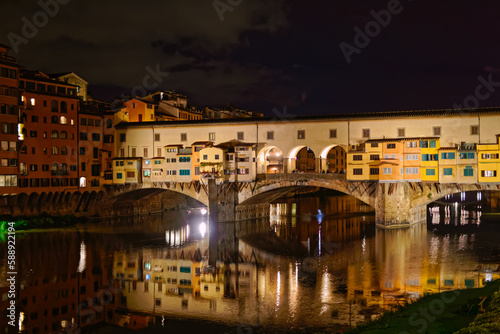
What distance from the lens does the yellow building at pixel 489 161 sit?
37.4 meters

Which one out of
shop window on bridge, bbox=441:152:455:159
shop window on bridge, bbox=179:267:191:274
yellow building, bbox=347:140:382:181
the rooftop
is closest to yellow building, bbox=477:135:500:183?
shop window on bridge, bbox=441:152:455:159

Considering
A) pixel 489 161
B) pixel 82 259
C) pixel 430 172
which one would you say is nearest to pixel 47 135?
pixel 82 259

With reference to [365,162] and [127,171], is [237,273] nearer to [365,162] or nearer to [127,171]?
[365,162]

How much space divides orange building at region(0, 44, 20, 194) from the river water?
18.8ft

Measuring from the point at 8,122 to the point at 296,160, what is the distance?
5075 centimetres

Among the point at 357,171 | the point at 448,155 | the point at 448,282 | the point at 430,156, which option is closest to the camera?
the point at 448,282

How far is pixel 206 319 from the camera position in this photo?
18.4m

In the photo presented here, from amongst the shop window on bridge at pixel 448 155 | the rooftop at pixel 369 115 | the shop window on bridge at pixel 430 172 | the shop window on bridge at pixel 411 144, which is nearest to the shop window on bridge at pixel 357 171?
the shop window on bridge at pixel 411 144

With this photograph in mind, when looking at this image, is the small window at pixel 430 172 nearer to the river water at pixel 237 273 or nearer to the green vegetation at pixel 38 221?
the river water at pixel 237 273

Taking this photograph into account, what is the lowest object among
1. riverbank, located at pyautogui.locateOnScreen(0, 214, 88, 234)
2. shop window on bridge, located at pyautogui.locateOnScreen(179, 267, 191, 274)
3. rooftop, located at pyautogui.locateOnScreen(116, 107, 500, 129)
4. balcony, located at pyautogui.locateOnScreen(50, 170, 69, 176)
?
shop window on bridge, located at pyautogui.locateOnScreen(179, 267, 191, 274)

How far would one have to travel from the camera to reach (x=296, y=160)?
8156 centimetres

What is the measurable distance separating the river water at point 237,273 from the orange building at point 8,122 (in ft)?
18.8

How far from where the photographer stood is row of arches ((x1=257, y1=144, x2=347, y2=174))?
44375 millimetres

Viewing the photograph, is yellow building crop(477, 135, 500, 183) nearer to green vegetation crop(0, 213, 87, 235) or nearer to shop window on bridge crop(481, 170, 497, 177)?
shop window on bridge crop(481, 170, 497, 177)
